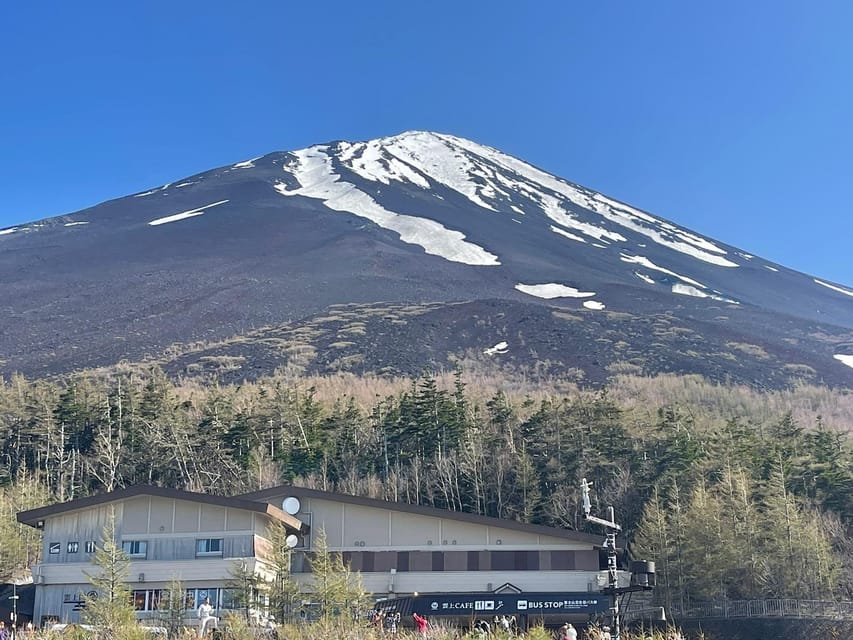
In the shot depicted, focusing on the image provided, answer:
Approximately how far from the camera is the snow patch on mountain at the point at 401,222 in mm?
147000

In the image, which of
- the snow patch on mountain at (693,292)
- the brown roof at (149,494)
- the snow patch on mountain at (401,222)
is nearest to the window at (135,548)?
the brown roof at (149,494)

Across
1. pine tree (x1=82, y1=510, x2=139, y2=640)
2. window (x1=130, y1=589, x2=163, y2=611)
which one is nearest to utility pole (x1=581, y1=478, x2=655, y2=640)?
pine tree (x1=82, y1=510, x2=139, y2=640)

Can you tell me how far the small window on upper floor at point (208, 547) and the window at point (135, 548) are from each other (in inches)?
63.8

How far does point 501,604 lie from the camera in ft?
101

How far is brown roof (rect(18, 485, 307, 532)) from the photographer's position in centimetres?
3042

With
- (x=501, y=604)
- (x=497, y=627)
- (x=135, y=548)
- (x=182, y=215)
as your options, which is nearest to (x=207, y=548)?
(x=135, y=548)

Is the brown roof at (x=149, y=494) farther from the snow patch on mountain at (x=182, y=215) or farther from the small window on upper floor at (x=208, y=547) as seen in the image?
the snow patch on mountain at (x=182, y=215)

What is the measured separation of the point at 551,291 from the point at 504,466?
87663 millimetres

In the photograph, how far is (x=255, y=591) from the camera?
2555 cm

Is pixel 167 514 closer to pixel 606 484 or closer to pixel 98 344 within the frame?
pixel 606 484

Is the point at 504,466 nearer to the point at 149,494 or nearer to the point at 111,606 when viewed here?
the point at 149,494

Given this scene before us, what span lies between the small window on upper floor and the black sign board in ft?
16.5

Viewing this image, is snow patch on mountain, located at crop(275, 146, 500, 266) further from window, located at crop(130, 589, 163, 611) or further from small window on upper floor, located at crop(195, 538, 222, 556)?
window, located at crop(130, 589, 163, 611)

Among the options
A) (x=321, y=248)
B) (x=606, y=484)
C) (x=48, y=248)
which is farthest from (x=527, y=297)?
(x=606, y=484)
